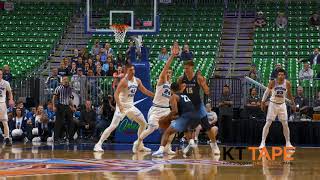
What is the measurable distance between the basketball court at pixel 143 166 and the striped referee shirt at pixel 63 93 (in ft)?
20.2

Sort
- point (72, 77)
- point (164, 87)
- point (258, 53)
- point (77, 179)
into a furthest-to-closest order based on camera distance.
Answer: point (258, 53) → point (72, 77) → point (164, 87) → point (77, 179)

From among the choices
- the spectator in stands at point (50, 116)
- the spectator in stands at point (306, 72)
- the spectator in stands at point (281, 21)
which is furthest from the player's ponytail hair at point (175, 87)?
the spectator in stands at point (281, 21)

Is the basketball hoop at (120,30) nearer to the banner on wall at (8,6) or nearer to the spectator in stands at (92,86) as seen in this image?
the spectator in stands at (92,86)

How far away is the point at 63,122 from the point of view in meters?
25.6

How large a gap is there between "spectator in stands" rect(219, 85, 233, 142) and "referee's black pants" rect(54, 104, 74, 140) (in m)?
5.23

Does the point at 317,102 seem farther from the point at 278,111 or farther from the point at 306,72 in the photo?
the point at 278,111

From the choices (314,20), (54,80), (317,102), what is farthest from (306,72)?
(314,20)

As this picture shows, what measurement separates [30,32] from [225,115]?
18027 millimetres

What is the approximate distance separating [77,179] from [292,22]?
95.1ft

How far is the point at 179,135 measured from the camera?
85.0 feet

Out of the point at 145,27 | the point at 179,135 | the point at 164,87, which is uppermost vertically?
the point at 145,27

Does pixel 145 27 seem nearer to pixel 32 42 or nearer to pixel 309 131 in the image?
pixel 309 131

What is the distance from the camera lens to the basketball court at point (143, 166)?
1302cm

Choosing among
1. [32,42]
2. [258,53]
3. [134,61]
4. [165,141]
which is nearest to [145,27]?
[134,61]
